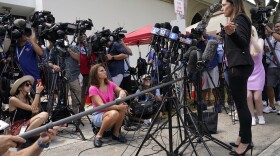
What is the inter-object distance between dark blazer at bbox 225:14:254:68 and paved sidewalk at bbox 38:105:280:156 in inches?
45.5

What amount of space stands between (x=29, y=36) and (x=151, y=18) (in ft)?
33.5

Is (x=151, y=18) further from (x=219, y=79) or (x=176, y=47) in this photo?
(x=176, y=47)

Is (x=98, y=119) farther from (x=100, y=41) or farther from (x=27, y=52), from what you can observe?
(x=27, y=52)

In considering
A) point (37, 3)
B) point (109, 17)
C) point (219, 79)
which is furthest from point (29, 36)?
point (109, 17)

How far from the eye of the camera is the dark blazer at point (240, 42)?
128 inches

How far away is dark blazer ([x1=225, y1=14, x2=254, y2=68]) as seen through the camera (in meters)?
3.26

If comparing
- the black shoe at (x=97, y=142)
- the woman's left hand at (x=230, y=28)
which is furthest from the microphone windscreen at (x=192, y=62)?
the black shoe at (x=97, y=142)

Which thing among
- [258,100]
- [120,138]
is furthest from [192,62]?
[258,100]

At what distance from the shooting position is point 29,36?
4.89m

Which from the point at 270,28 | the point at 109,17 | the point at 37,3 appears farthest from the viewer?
→ the point at 109,17

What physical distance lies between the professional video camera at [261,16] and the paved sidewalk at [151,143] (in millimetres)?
1636

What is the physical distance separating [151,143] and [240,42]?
191cm

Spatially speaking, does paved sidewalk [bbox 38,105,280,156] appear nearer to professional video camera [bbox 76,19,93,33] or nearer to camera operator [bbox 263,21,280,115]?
camera operator [bbox 263,21,280,115]

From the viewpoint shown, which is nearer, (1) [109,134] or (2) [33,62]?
(1) [109,134]
